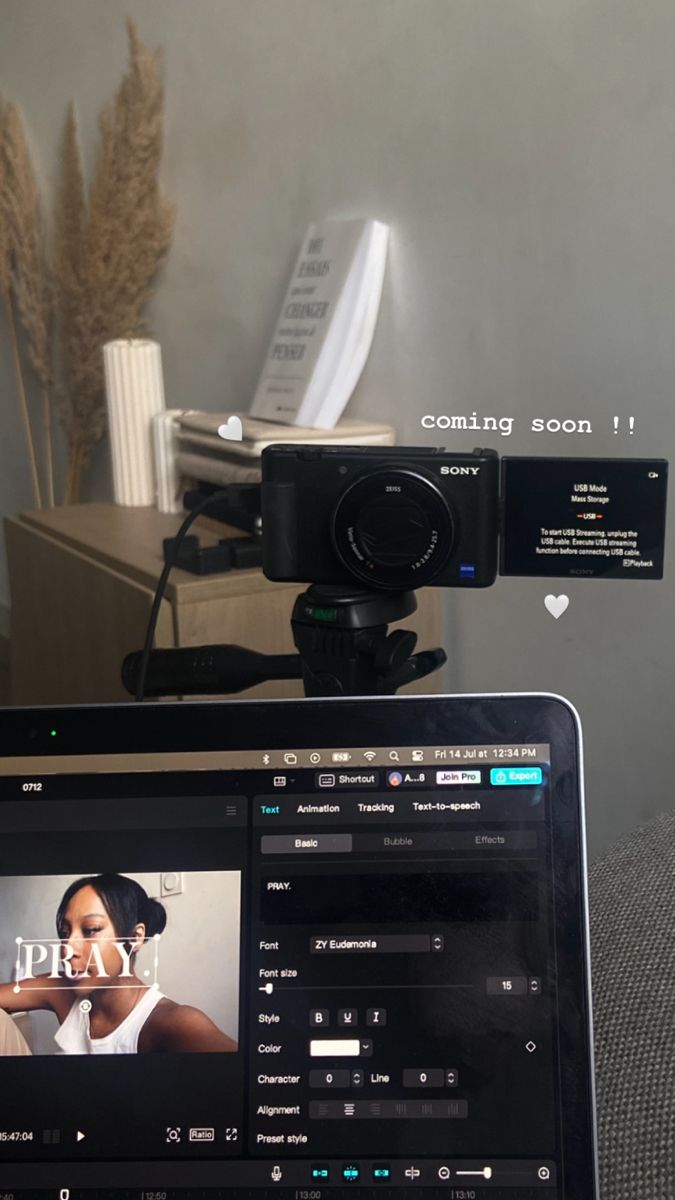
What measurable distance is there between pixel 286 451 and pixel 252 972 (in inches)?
9.7

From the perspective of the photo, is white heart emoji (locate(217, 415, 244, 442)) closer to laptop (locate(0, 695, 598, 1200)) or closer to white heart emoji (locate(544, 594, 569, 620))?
white heart emoji (locate(544, 594, 569, 620))

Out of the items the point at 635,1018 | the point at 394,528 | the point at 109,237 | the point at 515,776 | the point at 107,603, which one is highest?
the point at 109,237

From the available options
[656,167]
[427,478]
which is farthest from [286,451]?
[656,167]

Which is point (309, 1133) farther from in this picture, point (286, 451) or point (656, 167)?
point (656, 167)

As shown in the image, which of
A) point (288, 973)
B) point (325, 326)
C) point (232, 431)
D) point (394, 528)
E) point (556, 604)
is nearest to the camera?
point (288, 973)

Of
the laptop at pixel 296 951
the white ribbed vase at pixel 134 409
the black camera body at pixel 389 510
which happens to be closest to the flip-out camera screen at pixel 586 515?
the black camera body at pixel 389 510

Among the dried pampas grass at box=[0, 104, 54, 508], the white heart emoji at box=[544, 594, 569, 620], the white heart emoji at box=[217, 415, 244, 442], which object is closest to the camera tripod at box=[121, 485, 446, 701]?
the white heart emoji at box=[544, 594, 569, 620]

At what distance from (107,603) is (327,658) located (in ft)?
2.85

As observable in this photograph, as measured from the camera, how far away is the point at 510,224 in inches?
40.9

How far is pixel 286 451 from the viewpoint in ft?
1.78

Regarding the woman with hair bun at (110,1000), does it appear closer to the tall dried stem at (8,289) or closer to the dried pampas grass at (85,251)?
the dried pampas grass at (85,251)

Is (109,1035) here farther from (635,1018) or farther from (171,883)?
(635,1018)

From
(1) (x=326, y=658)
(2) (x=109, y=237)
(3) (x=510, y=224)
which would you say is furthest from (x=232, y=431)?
(2) (x=109, y=237)

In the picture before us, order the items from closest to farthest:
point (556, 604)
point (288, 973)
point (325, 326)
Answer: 1. point (288, 973)
2. point (556, 604)
3. point (325, 326)
